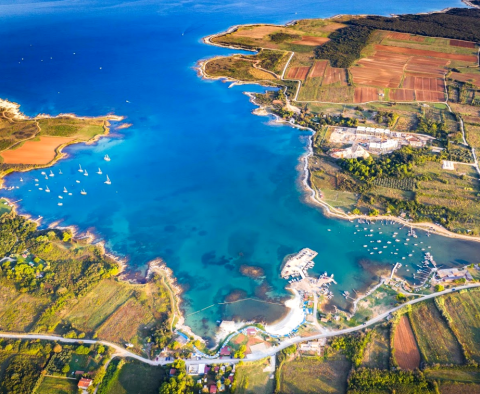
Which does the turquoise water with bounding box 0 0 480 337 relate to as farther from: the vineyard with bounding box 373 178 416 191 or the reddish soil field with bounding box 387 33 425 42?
the reddish soil field with bounding box 387 33 425 42

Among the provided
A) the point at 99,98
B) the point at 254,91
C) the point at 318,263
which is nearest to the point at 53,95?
the point at 99,98

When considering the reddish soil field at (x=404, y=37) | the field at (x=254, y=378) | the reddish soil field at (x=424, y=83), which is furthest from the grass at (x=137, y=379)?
the reddish soil field at (x=404, y=37)

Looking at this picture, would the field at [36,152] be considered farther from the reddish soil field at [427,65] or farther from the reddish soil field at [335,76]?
the reddish soil field at [427,65]

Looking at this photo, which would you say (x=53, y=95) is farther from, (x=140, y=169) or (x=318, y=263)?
(x=318, y=263)

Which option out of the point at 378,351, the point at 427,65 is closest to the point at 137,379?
the point at 378,351

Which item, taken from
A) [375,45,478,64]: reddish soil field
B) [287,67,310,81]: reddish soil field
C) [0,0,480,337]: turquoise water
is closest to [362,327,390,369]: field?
[0,0,480,337]: turquoise water
